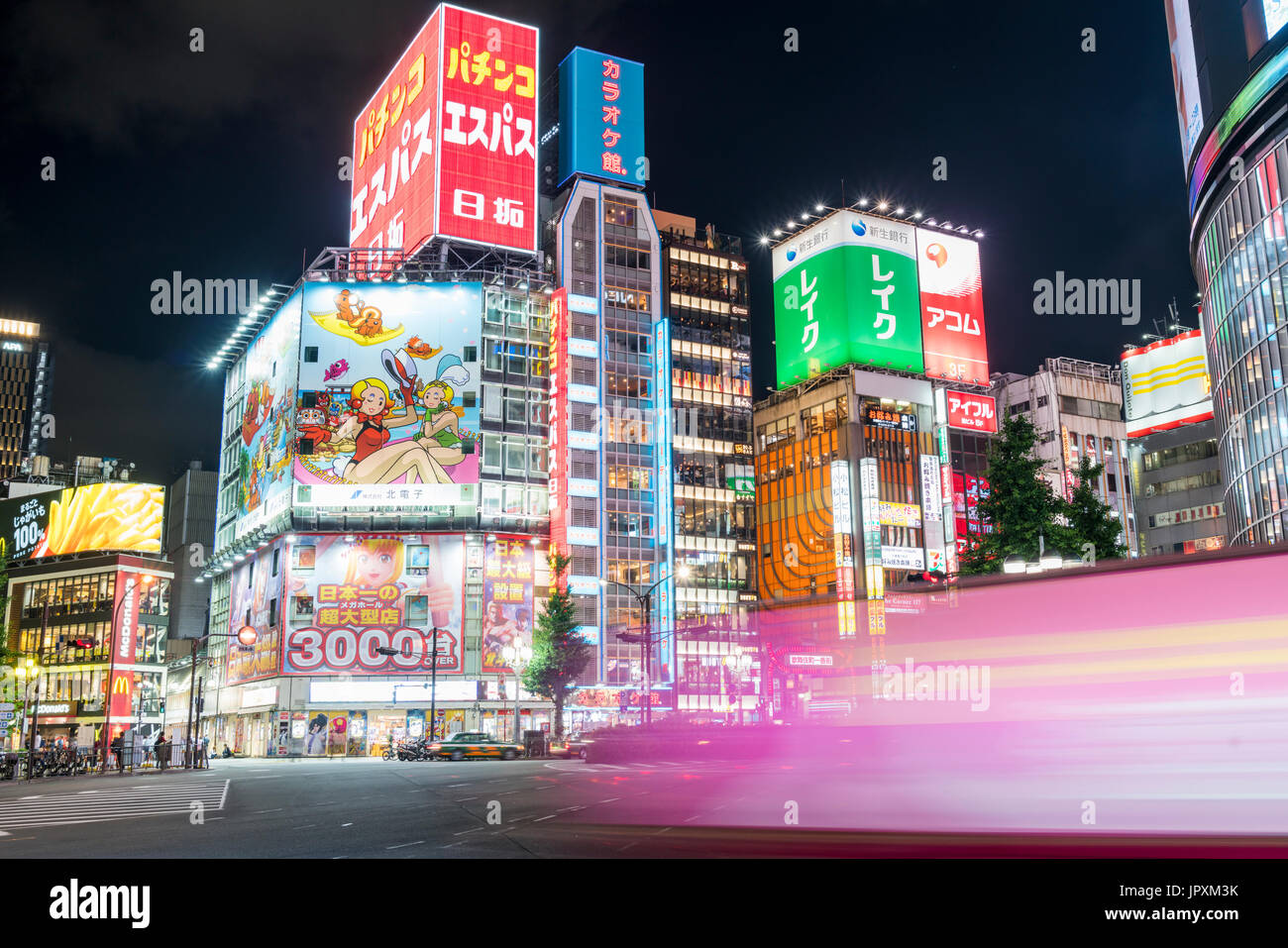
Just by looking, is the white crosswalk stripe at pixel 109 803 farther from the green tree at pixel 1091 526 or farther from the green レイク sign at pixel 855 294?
the green レイク sign at pixel 855 294

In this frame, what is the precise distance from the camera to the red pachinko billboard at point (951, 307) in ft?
374

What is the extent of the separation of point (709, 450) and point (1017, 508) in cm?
5999

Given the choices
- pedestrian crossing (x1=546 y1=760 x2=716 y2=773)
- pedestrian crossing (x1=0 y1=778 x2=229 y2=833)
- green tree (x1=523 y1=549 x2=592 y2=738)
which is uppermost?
green tree (x1=523 y1=549 x2=592 y2=738)

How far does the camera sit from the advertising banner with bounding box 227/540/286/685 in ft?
251

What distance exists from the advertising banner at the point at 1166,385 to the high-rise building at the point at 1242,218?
149ft

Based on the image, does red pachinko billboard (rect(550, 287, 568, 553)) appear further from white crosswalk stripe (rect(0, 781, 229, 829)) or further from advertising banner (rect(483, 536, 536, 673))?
white crosswalk stripe (rect(0, 781, 229, 829))

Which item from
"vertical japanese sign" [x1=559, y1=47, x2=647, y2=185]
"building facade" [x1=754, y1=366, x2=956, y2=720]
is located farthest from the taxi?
"building facade" [x1=754, y1=366, x2=956, y2=720]

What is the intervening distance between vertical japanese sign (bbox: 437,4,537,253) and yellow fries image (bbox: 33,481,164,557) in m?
40.3

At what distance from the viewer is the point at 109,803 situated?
26078 mm

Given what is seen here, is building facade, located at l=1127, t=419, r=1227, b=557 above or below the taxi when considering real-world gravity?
above

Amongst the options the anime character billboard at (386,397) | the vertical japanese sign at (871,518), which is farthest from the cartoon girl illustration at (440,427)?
the vertical japanese sign at (871,518)

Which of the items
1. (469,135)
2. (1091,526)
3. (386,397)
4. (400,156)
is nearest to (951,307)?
(469,135)

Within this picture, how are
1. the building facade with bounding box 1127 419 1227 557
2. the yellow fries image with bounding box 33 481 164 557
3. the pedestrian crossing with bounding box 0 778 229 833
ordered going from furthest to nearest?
the building facade with bounding box 1127 419 1227 557
the yellow fries image with bounding box 33 481 164 557
the pedestrian crossing with bounding box 0 778 229 833
